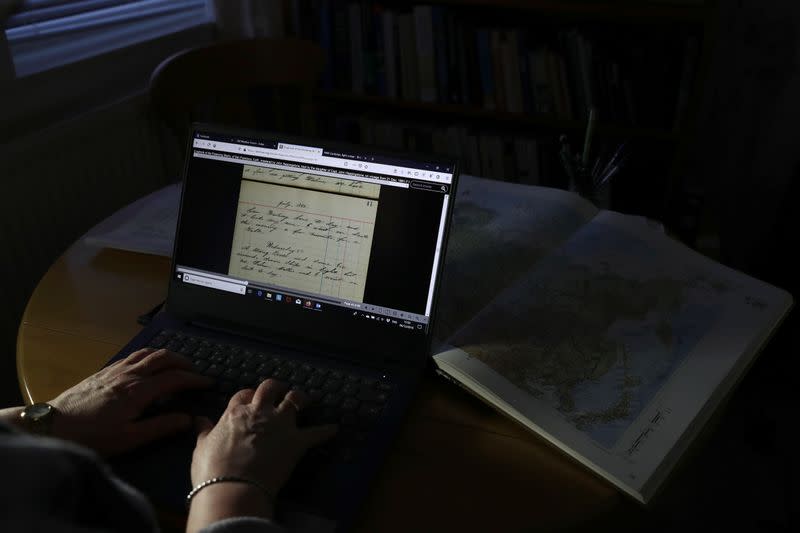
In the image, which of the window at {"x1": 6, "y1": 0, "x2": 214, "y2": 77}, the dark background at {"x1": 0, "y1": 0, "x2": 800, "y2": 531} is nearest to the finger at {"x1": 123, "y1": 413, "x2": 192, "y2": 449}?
the dark background at {"x1": 0, "y1": 0, "x2": 800, "y2": 531}

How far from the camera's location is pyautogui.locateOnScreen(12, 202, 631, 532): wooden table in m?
0.59

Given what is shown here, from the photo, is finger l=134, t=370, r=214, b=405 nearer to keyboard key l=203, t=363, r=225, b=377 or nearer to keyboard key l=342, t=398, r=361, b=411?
keyboard key l=203, t=363, r=225, b=377

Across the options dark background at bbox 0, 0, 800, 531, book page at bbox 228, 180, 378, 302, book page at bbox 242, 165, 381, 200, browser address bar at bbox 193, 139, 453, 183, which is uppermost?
browser address bar at bbox 193, 139, 453, 183

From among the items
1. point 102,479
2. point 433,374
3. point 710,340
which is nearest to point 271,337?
Answer: point 433,374

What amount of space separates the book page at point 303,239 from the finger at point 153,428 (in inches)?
8.2

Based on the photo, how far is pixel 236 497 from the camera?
55 centimetres

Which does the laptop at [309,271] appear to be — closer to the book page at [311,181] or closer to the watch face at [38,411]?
the book page at [311,181]

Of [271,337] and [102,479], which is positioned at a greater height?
[102,479]

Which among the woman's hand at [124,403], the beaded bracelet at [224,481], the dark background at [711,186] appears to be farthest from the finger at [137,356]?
the dark background at [711,186]

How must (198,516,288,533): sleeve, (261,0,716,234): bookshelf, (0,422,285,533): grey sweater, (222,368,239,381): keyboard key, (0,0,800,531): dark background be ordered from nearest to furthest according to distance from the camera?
(0,422,285,533): grey sweater, (198,516,288,533): sleeve, (222,368,239,381): keyboard key, (0,0,800,531): dark background, (261,0,716,234): bookshelf

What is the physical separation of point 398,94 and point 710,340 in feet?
5.09

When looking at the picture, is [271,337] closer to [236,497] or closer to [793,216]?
[236,497]

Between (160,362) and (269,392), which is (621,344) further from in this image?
(160,362)

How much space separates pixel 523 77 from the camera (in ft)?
6.39
